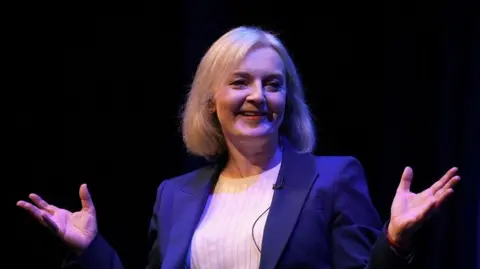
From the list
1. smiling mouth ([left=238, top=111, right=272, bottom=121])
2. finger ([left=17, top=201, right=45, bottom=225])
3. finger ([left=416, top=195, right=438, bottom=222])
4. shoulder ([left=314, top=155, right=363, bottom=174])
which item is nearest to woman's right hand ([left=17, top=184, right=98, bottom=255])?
finger ([left=17, top=201, right=45, bottom=225])

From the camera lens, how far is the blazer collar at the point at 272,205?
1811mm

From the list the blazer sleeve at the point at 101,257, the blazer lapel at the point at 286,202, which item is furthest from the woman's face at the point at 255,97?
the blazer sleeve at the point at 101,257

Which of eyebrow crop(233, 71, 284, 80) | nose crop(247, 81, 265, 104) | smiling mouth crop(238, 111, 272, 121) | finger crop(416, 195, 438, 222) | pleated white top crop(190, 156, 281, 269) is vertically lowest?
pleated white top crop(190, 156, 281, 269)

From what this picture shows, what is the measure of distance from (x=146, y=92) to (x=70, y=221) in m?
0.98

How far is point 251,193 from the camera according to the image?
199cm

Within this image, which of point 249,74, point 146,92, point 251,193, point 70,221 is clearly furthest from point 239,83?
point 146,92

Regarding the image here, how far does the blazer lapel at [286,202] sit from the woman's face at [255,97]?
0.11 metres

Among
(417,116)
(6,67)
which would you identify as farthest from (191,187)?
(6,67)

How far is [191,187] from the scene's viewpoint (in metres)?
2.11

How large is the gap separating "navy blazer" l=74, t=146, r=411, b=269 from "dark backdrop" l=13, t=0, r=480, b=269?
1.85 feet

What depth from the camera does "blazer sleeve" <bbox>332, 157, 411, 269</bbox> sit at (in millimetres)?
1783

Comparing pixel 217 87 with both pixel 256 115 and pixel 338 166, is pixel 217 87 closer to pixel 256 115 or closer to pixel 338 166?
pixel 256 115

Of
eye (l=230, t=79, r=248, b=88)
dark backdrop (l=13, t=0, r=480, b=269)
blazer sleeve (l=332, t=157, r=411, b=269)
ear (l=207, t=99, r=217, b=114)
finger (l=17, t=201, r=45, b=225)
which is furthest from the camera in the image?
dark backdrop (l=13, t=0, r=480, b=269)

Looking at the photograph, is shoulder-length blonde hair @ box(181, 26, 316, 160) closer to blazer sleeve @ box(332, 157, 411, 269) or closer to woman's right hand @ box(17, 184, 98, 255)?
blazer sleeve @ box(332, 157, 411, 269)
